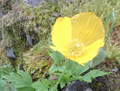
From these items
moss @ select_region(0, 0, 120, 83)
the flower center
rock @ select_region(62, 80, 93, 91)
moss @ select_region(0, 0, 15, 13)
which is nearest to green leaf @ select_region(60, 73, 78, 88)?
rock @ select_region(62, 80, 93, 91)

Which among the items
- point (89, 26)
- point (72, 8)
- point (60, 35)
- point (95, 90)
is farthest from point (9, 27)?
point (95, 90)

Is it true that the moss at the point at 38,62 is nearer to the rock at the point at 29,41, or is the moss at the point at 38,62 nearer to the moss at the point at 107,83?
the rock at the point at 29,41

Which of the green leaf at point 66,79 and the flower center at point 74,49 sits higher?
the flower center at point 74,49

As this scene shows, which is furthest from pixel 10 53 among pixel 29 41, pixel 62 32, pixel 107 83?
pixel 107 83

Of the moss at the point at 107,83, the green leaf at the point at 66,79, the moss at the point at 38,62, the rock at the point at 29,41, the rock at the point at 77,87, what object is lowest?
the moss at the point at 107,83

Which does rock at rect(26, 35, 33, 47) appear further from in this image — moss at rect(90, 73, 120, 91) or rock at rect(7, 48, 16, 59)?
moss at rect(90, 73, 120, 91)

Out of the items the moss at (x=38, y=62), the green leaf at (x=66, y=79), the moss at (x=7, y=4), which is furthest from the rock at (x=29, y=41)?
the green leaf at (x=66, y=79)

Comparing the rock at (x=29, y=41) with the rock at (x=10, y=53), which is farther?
the rock at (x=10, y=53)

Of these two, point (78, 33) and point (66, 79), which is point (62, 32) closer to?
point (78, 33)

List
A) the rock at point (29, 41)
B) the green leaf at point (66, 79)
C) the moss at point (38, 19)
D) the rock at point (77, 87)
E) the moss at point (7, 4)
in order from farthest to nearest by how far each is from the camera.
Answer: the moss at point (7, 4) < the rock at point (29, 41) < the moss at point (38, 19) < the rock at point (77, 87) < the green leaf at point (66, 79)

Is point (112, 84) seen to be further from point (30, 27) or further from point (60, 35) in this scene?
point (30, 27)
